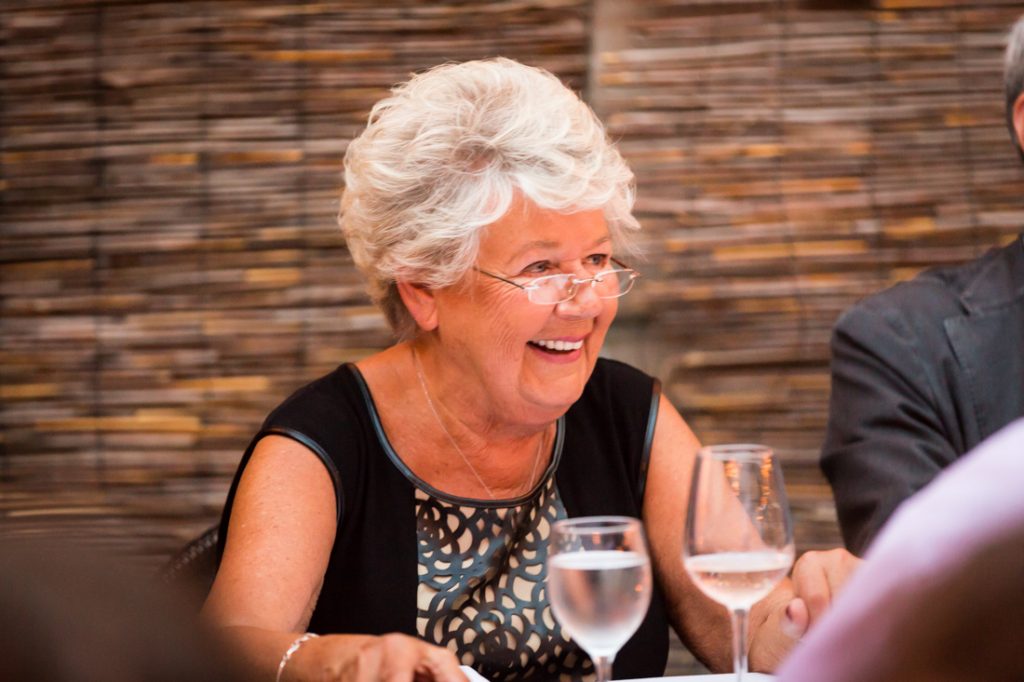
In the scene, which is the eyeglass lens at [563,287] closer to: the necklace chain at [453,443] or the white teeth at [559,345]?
the white teeth at [559,345]

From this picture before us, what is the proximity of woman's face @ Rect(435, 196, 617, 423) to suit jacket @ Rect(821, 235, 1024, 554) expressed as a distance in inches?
19.0

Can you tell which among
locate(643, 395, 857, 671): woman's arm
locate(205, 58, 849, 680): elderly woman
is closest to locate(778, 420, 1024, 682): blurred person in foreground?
locate(643, 395, 857, 671): woman's arm

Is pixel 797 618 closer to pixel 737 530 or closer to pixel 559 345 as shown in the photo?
pixel 737 530

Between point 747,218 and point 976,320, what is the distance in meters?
0.87

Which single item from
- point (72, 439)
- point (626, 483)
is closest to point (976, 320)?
point (626, 483)

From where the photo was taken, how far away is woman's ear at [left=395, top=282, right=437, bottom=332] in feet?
→ 6.72

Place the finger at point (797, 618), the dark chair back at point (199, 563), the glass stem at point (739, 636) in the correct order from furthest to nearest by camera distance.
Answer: the dark chair back at point (199, 563) < the finger at point (797, 618) < the glass stem at point (739, 636)

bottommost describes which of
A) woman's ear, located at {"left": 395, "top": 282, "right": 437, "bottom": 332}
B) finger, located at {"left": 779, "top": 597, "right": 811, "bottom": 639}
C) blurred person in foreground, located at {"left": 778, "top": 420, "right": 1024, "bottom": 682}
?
finger, located at {"left": 779, "top": 597, "right": 811, "bottom": 639}

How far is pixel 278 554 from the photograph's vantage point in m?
1.78

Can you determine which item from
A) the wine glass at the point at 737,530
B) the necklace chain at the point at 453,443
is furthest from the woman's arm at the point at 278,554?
the wine glass at the point at 737,530

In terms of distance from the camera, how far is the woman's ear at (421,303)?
205 centimetres

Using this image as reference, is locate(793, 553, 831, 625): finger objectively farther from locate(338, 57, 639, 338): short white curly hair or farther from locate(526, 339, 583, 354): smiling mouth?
locate(338, 57, 639, 338): short white curly hair

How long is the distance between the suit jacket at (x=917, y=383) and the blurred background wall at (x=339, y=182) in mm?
769

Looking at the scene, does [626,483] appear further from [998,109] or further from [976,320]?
[998,109]
